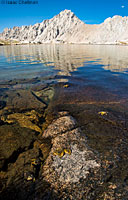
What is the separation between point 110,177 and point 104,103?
5128 millimetres

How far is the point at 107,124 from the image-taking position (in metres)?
5.59

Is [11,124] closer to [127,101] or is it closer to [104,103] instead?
[104,103]

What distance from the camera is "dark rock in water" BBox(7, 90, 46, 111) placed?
7.45 meters

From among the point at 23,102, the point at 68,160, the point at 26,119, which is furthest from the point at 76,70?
the point at 68,160

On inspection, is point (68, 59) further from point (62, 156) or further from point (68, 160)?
point (68, 160)

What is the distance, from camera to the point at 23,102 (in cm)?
805

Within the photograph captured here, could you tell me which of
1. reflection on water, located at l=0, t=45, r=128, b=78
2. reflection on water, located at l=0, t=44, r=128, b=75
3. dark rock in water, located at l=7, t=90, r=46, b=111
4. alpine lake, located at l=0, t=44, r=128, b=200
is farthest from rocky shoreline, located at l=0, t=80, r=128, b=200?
reflection on water, located at l=0, t=44, r=128, b=75

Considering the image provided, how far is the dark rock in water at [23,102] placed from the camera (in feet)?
24.4

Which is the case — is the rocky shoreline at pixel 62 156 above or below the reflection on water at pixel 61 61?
below

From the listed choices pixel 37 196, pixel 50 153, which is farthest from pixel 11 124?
pixel 37 196

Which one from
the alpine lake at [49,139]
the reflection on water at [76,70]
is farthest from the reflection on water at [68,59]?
the alpine lake at [49,139]

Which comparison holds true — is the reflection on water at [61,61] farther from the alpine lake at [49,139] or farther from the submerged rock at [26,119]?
the submerged rock at [26,119]

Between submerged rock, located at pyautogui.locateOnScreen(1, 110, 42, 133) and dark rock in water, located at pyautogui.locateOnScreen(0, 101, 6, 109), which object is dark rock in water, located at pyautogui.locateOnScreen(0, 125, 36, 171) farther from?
dark rock in water, located at pyautogui.locateOnScreen(0, 101, 6, 109)

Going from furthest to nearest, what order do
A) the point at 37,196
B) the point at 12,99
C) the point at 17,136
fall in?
the point at 12,99, the point at 17,136, the point at 37,196
